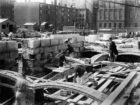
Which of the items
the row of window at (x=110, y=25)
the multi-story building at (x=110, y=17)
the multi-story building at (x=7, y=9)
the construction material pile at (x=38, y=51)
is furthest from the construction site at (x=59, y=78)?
the multi-story building at (x=110, y=17)

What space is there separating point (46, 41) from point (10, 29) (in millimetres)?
25536

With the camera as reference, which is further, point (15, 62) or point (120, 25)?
point (120, 25)

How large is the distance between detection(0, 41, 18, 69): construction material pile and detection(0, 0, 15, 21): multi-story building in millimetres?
43641

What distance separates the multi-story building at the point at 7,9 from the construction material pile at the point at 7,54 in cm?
4364

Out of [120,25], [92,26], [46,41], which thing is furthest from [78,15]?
[46,41]

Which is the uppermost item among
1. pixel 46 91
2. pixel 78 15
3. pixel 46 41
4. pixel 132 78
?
pixel 78 15

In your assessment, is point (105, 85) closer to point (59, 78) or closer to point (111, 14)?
point (59, 78)

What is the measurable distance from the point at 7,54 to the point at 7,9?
4521 cm

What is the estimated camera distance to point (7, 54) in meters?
10.0

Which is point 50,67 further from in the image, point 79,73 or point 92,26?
point 92,26

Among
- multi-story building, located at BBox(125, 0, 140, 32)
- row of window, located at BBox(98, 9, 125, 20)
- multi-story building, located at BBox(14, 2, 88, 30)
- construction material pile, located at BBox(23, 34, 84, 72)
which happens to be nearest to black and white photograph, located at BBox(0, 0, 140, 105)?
construction material pile, located at BBox(23, 34, 84, 72)

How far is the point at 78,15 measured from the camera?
6072 cm

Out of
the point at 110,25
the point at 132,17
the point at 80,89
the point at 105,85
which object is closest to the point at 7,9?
the point at 110,25

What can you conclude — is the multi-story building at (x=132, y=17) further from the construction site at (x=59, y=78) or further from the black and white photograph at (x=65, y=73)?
the construction site at (x=59, y=78)
